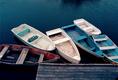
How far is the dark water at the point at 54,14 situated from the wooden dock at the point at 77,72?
426 inches

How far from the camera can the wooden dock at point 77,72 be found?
37.4 m

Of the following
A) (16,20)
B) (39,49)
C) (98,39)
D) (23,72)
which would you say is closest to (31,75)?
(23,72)

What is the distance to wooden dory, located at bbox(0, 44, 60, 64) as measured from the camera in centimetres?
4020

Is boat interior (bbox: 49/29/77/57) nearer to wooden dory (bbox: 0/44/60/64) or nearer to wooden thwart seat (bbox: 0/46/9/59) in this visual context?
wooden dory (bbox: 0/44/60/64)

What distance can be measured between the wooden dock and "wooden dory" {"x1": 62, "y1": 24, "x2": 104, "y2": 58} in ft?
10.7

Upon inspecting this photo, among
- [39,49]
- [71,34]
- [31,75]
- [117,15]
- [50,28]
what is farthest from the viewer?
[117,15]

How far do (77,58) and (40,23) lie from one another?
50.4 feet

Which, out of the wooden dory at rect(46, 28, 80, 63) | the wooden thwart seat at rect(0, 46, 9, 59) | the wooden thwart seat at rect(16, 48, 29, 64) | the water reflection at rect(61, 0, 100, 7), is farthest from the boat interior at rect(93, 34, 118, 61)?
the water reflection at rect(61, 0, 100, 7)

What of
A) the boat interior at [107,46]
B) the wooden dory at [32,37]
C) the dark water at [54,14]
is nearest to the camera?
the boat interior at [107,46]

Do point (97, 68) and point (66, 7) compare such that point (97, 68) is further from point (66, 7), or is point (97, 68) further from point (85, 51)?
point (66, 7)

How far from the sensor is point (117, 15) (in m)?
57.8

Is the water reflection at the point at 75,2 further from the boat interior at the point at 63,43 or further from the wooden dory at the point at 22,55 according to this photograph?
the wooden dory at the point at 22,55

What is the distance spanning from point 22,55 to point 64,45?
25.9 feet

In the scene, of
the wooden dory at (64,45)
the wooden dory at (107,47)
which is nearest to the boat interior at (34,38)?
the wooden dory at (64,45)
